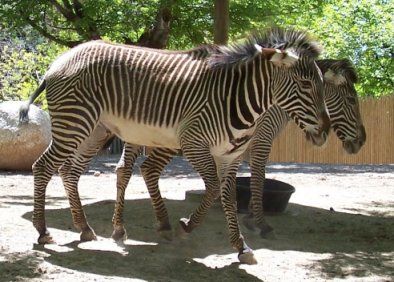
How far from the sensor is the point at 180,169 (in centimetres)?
1628

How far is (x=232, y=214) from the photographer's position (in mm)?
6320

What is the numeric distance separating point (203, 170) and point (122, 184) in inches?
48.0

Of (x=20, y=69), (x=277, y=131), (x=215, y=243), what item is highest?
(x=20, y=69)

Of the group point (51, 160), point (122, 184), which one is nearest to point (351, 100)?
point (122, 184)

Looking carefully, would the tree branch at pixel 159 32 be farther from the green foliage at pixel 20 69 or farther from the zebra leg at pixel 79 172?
the green foliage at pixel 20 69

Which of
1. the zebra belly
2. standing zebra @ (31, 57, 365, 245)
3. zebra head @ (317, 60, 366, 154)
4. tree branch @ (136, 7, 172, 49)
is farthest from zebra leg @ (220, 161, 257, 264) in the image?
tree branch @ (136, 7, 172, 49)

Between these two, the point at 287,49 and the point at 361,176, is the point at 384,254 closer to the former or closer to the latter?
the point at 287,49

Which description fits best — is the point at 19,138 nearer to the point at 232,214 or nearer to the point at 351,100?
the point at 351,100

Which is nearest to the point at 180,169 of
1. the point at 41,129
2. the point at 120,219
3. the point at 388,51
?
the point at 41,129

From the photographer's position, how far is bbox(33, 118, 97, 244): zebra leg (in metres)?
6.47

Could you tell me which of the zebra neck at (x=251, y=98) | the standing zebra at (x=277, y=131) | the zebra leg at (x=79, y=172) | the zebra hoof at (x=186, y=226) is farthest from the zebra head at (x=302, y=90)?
the zebra leg at (x=79, y=172)

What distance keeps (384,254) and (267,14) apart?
10.4m

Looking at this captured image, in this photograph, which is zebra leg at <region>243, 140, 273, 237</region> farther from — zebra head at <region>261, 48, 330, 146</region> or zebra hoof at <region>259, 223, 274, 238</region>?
zebra head at <region>261, 48, 330, 146</region>

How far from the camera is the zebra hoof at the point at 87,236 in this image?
22.4 feet
